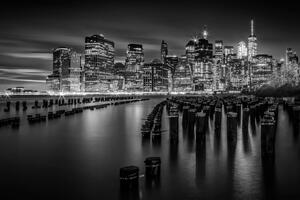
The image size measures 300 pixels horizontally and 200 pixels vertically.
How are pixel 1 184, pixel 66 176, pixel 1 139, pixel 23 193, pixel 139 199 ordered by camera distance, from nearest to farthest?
pixel 139 199 < pixel 23 193 < pixel 1 184 < pixel 66 176 < pixel 1 139

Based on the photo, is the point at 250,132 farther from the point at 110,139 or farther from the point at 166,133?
the point at 110,139

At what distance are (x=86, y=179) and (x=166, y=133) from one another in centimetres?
1308

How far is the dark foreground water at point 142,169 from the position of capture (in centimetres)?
1045

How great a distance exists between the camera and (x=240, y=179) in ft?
38.8

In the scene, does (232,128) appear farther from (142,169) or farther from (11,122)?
(11,122)

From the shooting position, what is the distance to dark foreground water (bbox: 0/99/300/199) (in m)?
10.5

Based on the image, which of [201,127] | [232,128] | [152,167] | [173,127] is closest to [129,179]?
[152,167]

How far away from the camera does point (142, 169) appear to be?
44.2ft

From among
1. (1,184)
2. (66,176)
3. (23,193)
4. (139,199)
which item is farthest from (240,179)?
(1,184)

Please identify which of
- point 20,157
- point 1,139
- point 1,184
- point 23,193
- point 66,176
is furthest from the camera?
point 1,139

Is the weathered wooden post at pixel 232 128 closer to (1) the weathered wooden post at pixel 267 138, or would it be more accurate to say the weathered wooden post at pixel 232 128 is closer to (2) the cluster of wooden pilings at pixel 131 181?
(1) the weathered wooden post at pixel 267 138

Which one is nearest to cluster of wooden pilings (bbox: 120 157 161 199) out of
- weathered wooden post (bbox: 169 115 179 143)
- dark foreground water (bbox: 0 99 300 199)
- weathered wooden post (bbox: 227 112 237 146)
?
dark foreground water (bbox: 0 99 300 199)

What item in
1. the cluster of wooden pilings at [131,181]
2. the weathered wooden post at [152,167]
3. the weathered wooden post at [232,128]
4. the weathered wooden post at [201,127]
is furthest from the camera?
the weathered wooden post at [232,128]

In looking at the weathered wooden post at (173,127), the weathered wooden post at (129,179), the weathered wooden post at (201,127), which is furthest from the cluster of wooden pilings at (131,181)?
the weathered wooden post at (201,127)
